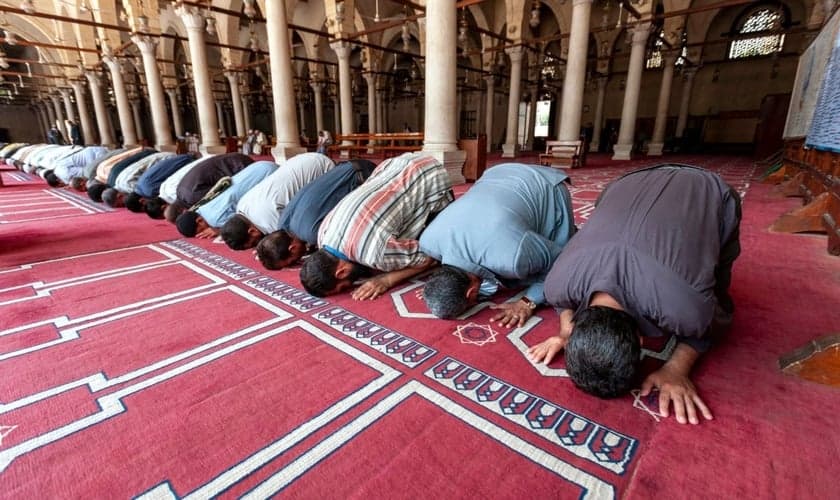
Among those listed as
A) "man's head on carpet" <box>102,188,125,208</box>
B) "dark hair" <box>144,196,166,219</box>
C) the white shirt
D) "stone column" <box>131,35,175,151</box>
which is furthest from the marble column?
the white shirt

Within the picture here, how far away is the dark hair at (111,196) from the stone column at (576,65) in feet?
24.2

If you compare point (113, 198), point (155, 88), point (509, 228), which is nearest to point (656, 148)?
point (509, 228)

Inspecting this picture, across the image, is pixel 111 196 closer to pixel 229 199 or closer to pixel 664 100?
pixel 229 199

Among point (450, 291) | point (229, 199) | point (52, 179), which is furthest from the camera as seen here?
point (52, 179)

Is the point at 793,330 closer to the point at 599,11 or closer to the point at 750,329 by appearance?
the point at 750,329

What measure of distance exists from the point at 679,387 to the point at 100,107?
735 inches

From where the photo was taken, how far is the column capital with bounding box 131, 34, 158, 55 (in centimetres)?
957

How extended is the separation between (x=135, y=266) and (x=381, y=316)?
199cm

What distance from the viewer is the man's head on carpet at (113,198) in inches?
191

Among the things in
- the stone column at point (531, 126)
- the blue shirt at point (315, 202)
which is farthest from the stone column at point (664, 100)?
the blue shirt at point (315, 202)

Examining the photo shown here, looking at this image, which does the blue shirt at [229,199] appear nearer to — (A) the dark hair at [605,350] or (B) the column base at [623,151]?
(A) the dark hair at [605,350]

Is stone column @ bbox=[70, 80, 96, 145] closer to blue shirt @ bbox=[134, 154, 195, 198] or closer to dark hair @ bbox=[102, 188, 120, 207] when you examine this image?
dark hair @ bbox=[102, 188, 120, 207]

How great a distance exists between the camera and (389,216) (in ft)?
7.06

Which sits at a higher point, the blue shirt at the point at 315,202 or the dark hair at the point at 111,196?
the blue shirt at the point at 315,202
